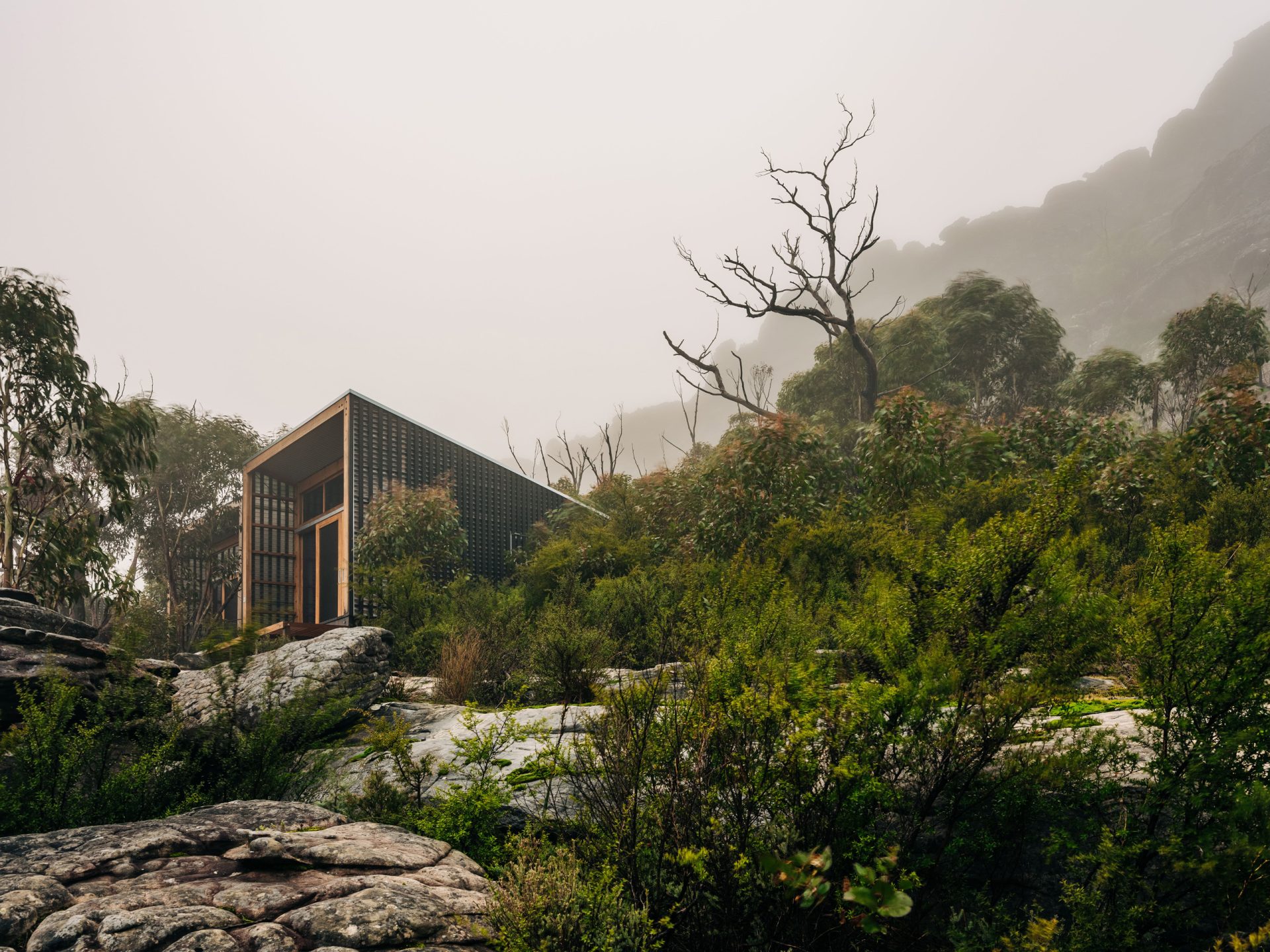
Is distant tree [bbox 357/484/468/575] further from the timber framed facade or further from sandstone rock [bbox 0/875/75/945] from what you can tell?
sandstone rock [bbox 0/875/75/945]

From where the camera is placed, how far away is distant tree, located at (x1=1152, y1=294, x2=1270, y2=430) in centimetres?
1866

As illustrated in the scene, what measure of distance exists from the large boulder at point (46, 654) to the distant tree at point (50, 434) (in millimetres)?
4094

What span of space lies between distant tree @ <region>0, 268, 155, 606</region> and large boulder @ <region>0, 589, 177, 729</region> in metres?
4.09

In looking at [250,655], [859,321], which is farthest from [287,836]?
[859,321]

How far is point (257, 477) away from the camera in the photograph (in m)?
16.3

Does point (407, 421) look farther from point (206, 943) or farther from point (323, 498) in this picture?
point (206, 943)

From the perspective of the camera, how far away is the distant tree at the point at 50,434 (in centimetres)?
1086

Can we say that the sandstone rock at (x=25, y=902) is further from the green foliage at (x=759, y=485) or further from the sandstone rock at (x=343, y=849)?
the green foliage at (x=759, y=485)

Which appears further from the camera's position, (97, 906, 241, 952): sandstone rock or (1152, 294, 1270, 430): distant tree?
(1152, 294, 1270, 430): distant tree

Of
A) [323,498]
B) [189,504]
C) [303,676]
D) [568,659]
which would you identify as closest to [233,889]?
[568,659]

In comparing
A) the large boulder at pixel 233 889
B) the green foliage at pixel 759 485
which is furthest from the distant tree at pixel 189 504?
the large boulder at pixel 233 889

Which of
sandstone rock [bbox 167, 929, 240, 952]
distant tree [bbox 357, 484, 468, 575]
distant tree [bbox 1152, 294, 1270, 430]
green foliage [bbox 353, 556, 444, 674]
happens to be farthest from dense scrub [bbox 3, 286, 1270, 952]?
distant tree [bbox 1152, 294, 1270, 430]

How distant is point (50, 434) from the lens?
A: 446 inches

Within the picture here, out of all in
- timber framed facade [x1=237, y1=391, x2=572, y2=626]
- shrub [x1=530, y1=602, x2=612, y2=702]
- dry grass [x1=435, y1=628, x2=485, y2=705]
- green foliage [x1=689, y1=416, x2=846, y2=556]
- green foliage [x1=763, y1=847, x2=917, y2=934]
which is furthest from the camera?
timber framed facade [x1=237, y1=391, x2=572, y2=626]
